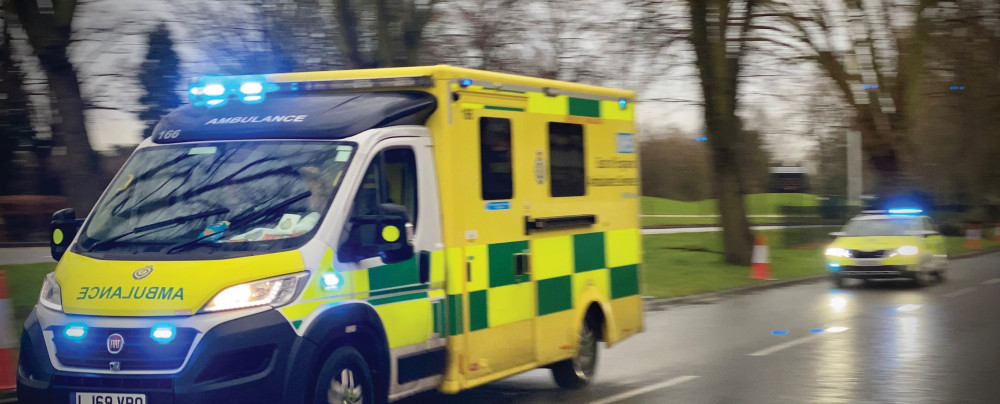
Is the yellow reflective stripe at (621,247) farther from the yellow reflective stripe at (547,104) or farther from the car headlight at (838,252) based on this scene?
the car headlight at (838,252)

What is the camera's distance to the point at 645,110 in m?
25.4

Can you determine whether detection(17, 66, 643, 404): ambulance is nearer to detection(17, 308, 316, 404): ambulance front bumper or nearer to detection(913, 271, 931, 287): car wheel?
detection(17, 308, 316, 404): ambulance front bumper

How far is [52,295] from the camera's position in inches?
273

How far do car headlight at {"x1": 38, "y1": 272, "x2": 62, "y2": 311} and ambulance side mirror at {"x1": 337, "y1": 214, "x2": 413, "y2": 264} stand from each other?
5.13 ft

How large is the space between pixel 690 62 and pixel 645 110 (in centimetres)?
198

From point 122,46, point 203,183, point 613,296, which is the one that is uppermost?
point 122,46

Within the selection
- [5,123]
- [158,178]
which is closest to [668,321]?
[158,178]

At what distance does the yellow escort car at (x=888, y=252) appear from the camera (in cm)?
2169

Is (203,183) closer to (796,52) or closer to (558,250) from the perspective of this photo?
(558,250)

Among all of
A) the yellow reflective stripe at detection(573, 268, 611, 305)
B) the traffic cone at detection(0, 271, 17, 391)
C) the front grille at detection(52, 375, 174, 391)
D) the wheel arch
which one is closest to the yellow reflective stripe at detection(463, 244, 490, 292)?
the wheel arch

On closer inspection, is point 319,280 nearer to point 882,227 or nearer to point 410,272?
point 410,272

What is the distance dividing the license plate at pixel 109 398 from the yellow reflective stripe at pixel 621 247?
4957 mm

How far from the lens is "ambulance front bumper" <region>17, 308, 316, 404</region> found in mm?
6336

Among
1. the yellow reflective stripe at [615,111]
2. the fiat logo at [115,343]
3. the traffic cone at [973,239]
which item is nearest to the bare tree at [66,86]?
the yellow reflective stripe at [615,111]
